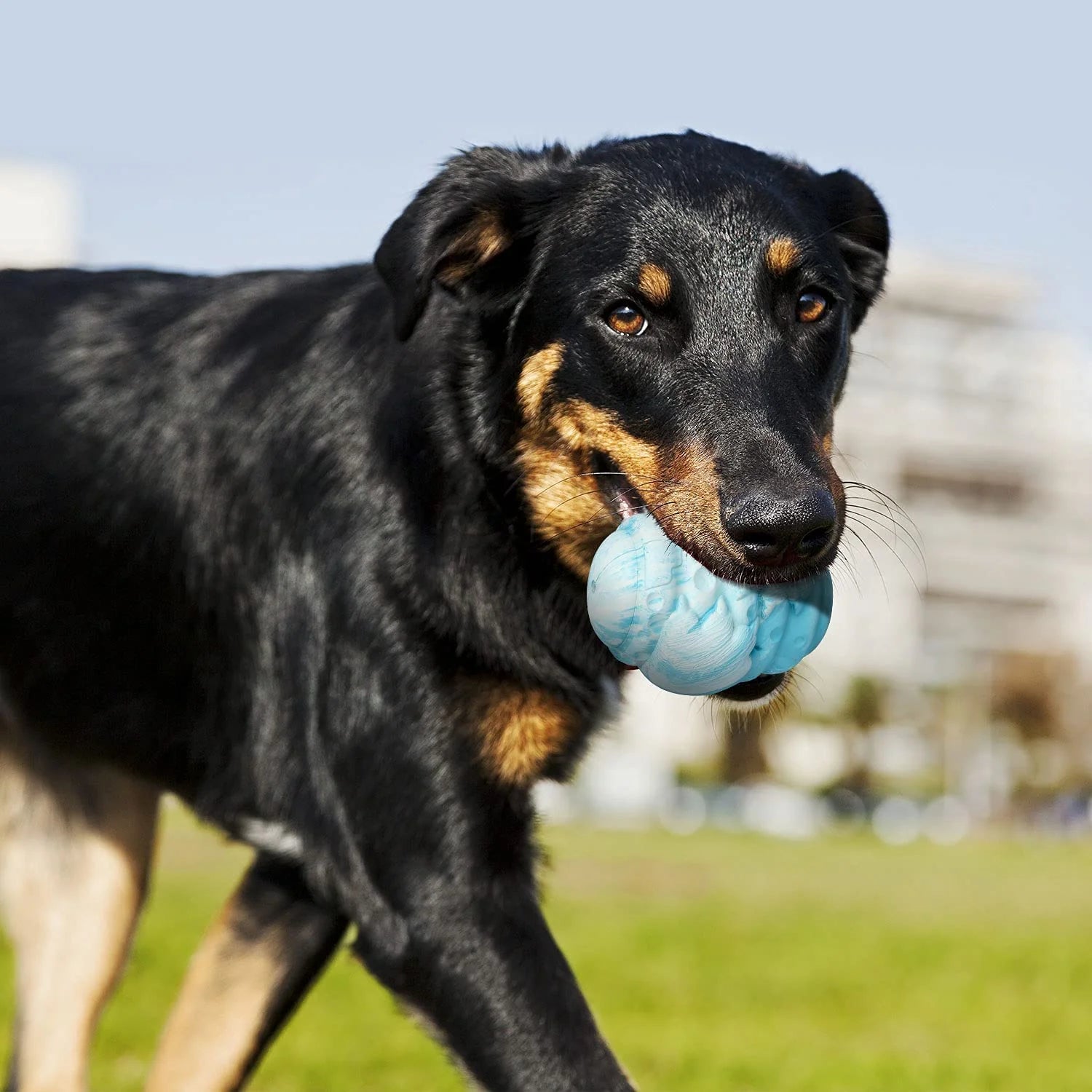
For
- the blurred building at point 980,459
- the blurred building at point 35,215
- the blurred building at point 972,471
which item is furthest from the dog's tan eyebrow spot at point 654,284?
the blurred building at point 980,459

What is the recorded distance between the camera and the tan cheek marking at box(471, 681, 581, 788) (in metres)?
3.75

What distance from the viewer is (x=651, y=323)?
3.79 metres

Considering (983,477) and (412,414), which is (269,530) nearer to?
(412,414)

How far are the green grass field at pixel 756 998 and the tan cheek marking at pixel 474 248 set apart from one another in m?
1.38

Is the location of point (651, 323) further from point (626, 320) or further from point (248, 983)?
point (248, 983)

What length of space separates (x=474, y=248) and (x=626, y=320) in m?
0.46

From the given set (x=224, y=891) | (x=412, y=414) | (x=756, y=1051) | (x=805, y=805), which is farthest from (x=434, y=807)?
(x=805, y=805)

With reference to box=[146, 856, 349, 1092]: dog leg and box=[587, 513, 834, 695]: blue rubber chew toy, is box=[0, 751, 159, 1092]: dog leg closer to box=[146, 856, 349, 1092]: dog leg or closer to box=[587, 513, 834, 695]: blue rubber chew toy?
box=[146, 856, 349, 1092]: dog leg

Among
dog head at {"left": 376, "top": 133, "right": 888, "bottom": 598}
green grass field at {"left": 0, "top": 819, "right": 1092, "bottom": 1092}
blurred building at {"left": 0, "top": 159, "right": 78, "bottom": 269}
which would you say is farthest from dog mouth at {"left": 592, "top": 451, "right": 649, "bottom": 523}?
Answer: blurred building at {"left": 0, "top": 159, "right": 78, "bottom": 269}

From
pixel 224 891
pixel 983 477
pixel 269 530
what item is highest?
pixel 269 530

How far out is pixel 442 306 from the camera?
4184mm

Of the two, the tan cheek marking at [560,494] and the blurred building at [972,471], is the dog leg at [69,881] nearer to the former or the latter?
the tan cheek marking at [560,494]

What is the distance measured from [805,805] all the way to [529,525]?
56.0 metres

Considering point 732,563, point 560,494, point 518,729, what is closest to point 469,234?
point 560,494
